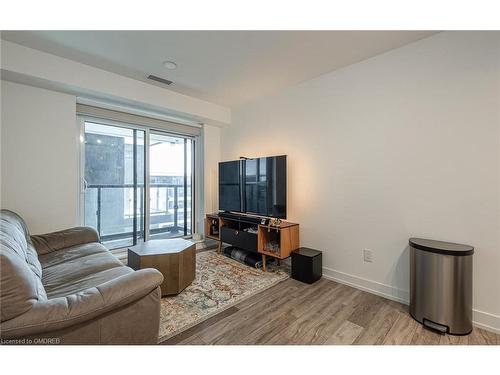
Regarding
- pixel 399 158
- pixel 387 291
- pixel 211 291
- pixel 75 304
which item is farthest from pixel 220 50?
pixel 387 291

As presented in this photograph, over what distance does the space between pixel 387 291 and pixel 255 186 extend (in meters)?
1.89

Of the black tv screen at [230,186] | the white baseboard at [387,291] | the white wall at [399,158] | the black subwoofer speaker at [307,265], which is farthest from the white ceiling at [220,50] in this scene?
the white baseboard at [387,291]

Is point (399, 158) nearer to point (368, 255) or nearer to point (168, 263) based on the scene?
point (368, 255)

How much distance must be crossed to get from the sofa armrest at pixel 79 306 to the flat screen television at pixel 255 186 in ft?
5.95

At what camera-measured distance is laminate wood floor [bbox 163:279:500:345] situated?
1622 mm

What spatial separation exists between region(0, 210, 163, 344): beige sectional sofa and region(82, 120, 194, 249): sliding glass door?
155 cm

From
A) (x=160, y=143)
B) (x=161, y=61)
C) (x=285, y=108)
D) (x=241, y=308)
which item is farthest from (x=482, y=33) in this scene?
(x=160, y=143)

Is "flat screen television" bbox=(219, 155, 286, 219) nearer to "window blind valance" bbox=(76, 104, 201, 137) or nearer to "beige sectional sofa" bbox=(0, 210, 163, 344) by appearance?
"window blind valance" bbox=(76, 104, 201, 137)

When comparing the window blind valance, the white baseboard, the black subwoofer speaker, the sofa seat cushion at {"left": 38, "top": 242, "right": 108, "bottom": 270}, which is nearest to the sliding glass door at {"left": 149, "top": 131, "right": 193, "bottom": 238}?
the window blind valance

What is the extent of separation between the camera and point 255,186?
3.11 metres

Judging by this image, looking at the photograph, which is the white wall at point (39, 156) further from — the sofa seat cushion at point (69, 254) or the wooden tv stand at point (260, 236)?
the wooden tv stand at point (260, 236)

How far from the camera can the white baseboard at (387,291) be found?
5.66ft

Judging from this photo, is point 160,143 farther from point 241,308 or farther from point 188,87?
point 241,308
